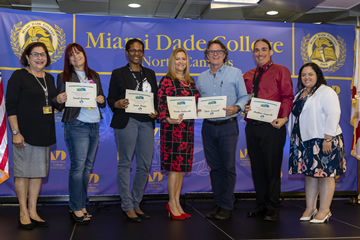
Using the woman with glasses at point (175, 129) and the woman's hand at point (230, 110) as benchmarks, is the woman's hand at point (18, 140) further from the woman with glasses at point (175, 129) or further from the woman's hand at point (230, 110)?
the woman's hand at point (230, 110)

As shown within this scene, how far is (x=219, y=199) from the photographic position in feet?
12.2

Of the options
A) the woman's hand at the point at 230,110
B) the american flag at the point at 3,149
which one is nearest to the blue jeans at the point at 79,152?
the american flag at the point at 3,149

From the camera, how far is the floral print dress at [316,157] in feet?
11.4

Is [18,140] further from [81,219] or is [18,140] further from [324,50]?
[324,50]

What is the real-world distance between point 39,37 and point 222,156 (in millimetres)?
2689

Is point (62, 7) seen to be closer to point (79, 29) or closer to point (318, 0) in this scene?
point (79, 29)

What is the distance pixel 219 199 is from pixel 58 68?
2520mm

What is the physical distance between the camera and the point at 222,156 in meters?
3.58

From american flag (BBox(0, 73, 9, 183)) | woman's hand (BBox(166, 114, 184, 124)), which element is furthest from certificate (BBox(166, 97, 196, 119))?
american flag (BBox(0, 73, 9, 183))

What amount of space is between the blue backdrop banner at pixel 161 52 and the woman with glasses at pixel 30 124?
1.24m

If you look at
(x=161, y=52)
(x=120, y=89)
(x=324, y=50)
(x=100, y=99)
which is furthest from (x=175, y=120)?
(x=324, y=50)

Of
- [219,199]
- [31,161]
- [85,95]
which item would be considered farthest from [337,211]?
[31,161]

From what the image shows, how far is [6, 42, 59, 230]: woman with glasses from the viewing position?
10.4ft

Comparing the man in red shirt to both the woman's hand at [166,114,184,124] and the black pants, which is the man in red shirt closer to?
the black pants
